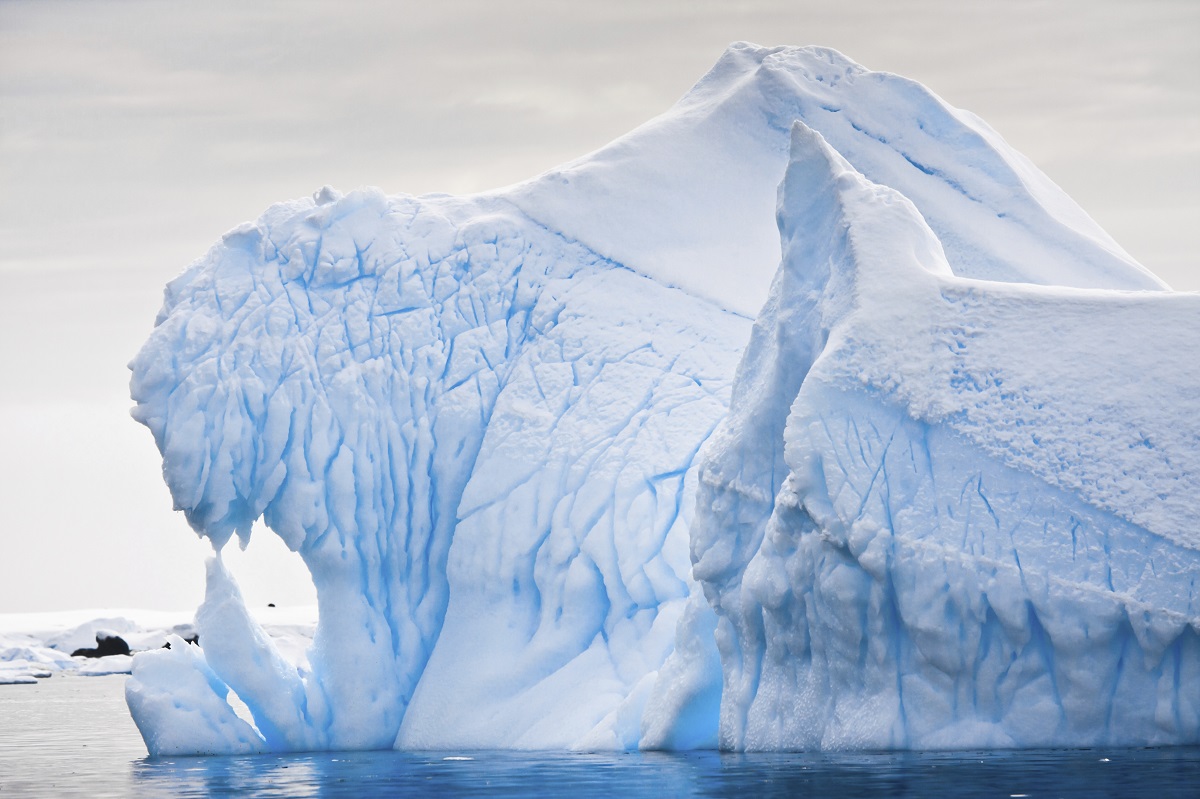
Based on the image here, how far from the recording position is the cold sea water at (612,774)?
10516 millimetres

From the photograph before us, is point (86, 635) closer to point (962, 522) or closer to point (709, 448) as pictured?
point (709, 448)

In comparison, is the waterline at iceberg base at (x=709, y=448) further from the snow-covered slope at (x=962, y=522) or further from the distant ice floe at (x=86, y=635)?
the distant ice floe at (x=86, y=635)

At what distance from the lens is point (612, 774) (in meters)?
12.7

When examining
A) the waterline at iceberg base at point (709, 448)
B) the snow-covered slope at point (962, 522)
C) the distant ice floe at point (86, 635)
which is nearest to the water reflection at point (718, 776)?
the snow-covered slope at point (962, 522)

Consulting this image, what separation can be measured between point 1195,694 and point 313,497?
8887 millimetres

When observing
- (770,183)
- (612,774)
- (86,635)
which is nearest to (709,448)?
(612,774)

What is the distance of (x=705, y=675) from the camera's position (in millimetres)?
15000

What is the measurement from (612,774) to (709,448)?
3530 millimetres

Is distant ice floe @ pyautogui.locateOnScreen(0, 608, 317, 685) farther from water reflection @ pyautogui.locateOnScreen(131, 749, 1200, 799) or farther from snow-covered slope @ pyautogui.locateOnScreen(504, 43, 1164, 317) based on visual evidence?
water reflection @ pyautogui.locateOnScreen(131, 749, 1200, 799)

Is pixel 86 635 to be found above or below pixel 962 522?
above

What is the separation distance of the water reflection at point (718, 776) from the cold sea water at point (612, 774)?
0.01 meters

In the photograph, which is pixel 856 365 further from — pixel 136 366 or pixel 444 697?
pixel 136 366

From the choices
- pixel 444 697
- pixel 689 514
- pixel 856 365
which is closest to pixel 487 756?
pixel 444 697

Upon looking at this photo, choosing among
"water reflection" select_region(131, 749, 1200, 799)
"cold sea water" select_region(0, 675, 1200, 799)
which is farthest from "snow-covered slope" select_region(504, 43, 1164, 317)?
"water reflection" select_region(131, 749, 1200, 799)
